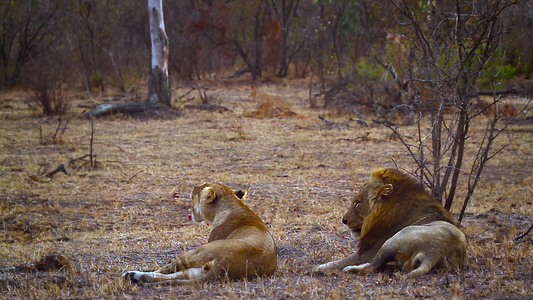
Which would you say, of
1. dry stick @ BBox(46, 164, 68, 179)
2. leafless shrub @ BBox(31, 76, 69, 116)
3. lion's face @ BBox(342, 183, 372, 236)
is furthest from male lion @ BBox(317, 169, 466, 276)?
leafless shrub @ BBox(31, 76, 69, 116)

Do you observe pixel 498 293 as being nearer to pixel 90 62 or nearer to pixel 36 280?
pixel 36 280

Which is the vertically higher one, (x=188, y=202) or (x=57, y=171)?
(x=57, y=171)

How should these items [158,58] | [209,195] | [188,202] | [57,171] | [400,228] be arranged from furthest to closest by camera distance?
[158,58], [57,171], [188,202], [209,195], [400,228]

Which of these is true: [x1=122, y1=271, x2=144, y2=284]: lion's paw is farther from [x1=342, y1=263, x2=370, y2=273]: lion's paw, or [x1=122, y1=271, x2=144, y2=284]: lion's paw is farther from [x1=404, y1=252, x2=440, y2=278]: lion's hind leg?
[x1=404, y1=252, x2=440, y2=278]: lion's hind leg

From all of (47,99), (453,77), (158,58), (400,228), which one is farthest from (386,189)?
(158,58)

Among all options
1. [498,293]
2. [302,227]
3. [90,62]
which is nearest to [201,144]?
[302,227]

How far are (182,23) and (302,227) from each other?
2521cm

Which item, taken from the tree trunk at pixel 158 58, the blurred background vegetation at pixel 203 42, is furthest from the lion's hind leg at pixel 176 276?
the tree trunk at pixel 158 58

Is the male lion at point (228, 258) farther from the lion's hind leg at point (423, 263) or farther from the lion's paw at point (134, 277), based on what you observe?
the lion's hind leg at point (423, 263)

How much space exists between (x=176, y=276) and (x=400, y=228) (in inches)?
67.6

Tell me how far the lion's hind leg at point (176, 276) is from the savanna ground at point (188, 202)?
0.12m

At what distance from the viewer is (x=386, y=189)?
4895mm

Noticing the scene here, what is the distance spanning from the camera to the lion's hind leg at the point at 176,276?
14.4ft

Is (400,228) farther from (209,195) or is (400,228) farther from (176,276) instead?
(176,276)
